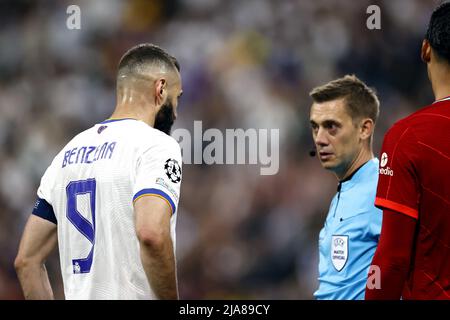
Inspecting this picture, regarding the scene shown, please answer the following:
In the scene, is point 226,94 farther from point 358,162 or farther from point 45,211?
point 45,211

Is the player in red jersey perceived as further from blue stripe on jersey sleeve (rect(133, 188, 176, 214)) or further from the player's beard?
the player's beard

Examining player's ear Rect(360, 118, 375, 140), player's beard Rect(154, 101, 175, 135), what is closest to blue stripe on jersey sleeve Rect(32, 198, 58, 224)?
player's beard Rect(154, 101, 175, 135)

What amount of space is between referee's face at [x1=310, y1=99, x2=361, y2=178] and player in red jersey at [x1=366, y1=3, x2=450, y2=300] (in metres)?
1.44

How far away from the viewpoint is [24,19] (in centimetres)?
753

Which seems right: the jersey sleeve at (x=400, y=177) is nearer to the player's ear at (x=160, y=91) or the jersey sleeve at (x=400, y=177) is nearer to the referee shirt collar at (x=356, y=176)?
the player's ear at (x=160, y=91)

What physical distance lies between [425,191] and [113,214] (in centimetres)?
121

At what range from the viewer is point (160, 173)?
276 cm

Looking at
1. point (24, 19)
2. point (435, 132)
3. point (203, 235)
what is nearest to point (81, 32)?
point (24, 19)

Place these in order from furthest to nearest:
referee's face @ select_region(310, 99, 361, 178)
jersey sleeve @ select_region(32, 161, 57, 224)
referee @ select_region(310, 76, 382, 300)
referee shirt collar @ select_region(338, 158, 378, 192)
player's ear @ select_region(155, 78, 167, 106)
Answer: referee's face @ select_region(310, 99, 361, 178)
referee shirt collar @ select_region(338, 158, 378, 192)
referee @ select_region(310, 76, 382, 300)
player's ear @ select_region(155, 78, 167, 106)
jersey sleeve @ select_region(32, 161, 57, 224)

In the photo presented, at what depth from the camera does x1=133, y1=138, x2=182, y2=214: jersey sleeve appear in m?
2.71

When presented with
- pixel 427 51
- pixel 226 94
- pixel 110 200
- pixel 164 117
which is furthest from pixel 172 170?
pixel 226 94

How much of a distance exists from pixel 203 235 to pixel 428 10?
11.0 feet

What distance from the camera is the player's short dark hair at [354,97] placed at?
13.2 feet
